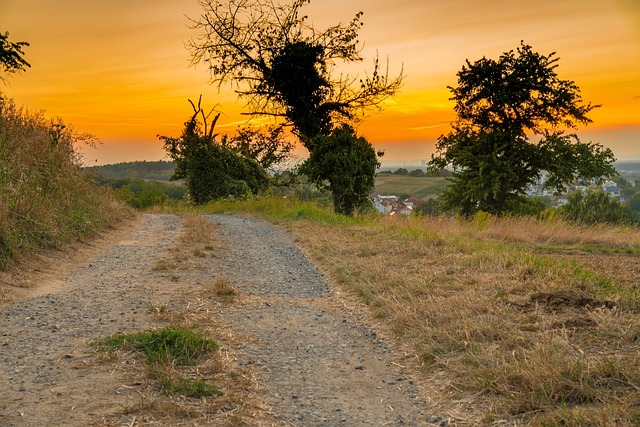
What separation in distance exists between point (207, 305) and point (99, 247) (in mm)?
5580

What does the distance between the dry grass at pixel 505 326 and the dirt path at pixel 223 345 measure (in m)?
0.43

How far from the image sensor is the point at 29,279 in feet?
28.2

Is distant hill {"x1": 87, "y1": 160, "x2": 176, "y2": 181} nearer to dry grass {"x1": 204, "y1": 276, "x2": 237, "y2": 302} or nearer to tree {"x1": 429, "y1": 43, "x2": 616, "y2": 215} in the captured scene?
tree {"x1": 429, "y1": 43, "x2": 616, "y2": 215}

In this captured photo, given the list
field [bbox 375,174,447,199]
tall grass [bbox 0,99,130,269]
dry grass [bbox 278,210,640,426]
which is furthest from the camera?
field [bbox 375,174,447,199]

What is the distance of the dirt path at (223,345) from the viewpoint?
4.35 metres

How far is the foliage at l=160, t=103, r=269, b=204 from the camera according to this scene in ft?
107

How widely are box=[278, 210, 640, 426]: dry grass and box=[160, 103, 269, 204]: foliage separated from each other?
21.7m

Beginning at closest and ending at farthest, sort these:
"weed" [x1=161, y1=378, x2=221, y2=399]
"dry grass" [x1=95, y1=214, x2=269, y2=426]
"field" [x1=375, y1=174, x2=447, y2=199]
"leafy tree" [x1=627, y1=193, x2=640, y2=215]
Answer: "dry grass" [x1=95, y1=214, x2=269, y2=426], "weed" [x1=161, y1=378, x2=221, y2=399], "leafy tree" [x1=627, y1=193, x2=640, y2=215], "field" [x1=375, y1=174, x2=447, y2=199]

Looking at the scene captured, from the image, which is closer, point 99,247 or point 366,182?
point 99,247

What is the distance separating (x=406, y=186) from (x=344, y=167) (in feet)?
231

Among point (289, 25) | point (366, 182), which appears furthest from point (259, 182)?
point (366, 182)

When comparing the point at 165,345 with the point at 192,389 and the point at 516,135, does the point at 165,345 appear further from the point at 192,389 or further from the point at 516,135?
the point at 516,135

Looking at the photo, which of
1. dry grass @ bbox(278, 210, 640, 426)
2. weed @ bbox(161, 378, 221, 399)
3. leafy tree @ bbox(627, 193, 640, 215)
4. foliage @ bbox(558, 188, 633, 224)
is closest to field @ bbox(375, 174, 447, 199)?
leafy tree @ bbox(627, 193, 640, 215)

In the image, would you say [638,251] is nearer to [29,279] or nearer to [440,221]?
[440,221]
